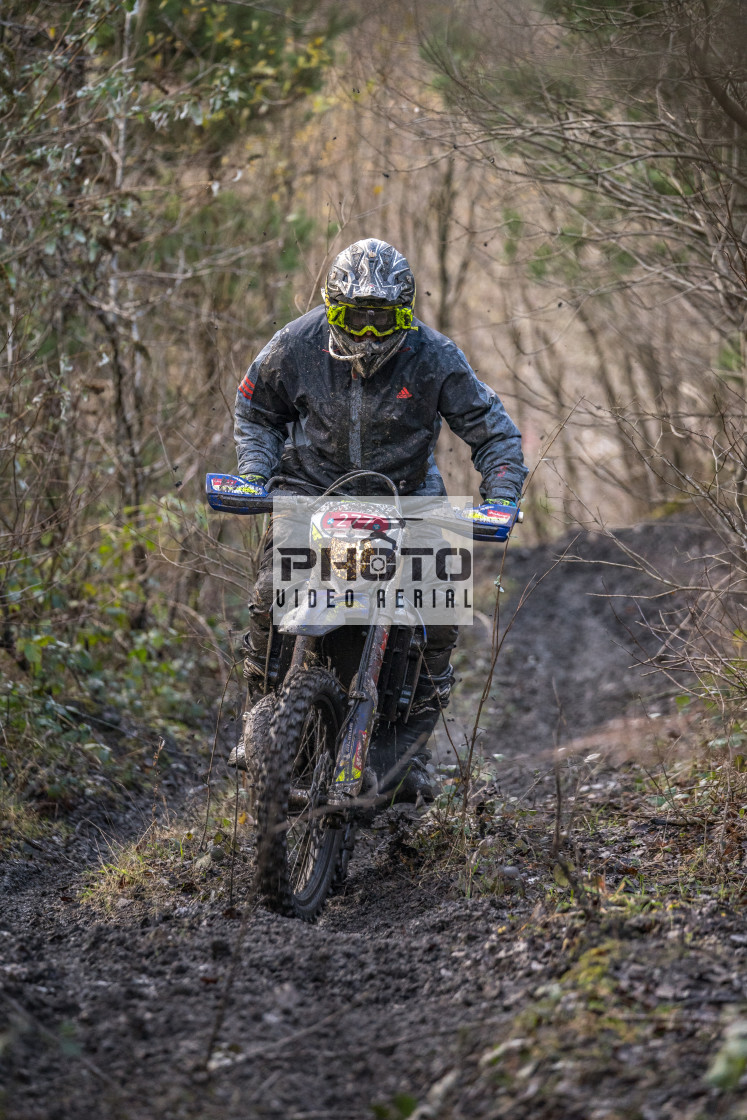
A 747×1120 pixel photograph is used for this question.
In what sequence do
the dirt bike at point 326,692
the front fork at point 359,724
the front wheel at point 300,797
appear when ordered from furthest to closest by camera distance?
1. the front fork at point 359,724
2. the dirt bike at point 326,692
3. the front wheel at point 300,797

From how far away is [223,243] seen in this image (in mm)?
9797

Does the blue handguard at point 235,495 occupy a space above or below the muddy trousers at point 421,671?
above

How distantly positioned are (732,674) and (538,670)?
4.94 m

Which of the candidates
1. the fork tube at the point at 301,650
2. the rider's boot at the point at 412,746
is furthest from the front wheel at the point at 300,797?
the rider's boot at the point at 412,746

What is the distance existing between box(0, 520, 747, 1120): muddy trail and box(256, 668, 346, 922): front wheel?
152 millimetres

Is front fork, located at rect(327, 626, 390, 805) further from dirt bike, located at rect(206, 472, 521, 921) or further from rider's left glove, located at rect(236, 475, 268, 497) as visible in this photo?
rider's left glove, located at rect(236, 475, 268, 497)

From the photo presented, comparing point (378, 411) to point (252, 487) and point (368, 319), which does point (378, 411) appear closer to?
point (368, 319)

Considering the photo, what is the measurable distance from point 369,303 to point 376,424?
559mm

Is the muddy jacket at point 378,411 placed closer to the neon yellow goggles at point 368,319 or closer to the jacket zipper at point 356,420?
the jacket zipper at point 356,420

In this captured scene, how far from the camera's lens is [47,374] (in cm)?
676

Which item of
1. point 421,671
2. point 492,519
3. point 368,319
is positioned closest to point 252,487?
point 368,319

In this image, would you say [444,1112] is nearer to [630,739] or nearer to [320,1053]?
[320,1053]

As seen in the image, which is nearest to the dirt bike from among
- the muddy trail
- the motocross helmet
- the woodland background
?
the muddy trail

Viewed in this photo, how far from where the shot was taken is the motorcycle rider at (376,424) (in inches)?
181
